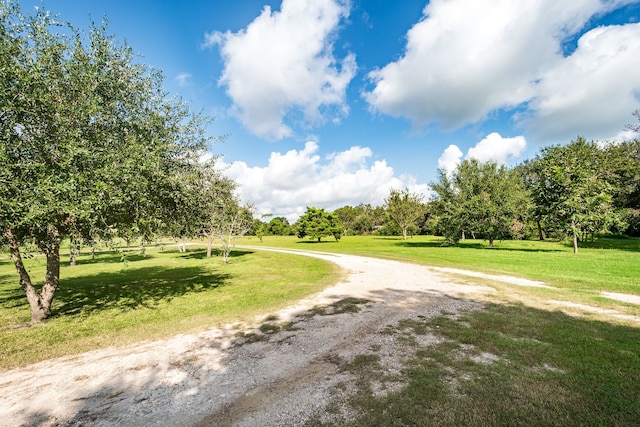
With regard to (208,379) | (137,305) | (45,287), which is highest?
(45,287)

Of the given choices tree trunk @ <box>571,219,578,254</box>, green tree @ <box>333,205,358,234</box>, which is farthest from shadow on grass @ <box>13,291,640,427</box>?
green tree @ <box>333,205,358,234</box>

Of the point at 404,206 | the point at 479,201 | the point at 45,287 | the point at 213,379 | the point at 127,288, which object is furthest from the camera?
the point at 404,206

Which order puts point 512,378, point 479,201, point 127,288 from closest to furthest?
point 512,378
point 127,288
point 479,201

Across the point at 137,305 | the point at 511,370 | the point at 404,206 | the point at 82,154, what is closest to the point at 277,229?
the point at 404,206

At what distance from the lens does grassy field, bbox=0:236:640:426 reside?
5121 mm

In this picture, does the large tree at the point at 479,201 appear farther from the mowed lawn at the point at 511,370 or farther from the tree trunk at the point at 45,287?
the tree trunk at the point at 45,287

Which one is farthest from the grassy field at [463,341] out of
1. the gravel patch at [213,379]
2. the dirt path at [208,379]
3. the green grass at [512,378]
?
the dirt path at [208,379]

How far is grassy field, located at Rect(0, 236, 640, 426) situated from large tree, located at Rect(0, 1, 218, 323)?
219 centimetres

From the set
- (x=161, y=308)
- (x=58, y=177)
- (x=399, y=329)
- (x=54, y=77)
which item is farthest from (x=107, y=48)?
(x=399, y=329)

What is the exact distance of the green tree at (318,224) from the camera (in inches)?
2761

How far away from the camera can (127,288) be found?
18031 millimetres

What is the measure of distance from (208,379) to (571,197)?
40.0 metres

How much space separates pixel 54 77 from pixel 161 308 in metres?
9.77

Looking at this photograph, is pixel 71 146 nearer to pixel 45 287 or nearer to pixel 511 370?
pixel 45 287
